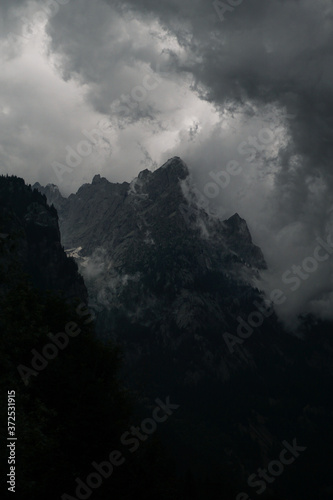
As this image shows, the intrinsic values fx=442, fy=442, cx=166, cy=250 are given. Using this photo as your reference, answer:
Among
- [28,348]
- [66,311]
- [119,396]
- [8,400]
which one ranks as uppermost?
[66,311]

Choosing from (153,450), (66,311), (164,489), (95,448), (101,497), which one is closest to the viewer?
(101,497)

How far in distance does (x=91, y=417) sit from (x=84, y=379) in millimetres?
3976

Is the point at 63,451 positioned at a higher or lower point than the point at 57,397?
lower

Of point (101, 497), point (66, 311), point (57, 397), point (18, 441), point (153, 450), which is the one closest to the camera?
point (18, 441)

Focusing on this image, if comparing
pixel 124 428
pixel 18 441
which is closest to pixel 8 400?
pixel 18 441

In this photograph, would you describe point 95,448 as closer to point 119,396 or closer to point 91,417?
point 91,417

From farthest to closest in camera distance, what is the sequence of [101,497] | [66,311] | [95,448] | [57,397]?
[66,311]
[57,397]
[95,448]
[101,497]

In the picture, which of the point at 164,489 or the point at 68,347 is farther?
the point at 68,347

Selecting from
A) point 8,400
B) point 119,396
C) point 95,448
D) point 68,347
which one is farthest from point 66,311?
point 8,400

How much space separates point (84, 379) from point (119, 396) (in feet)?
29.6

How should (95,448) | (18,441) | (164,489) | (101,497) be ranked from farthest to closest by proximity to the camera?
(164,489), (95,448), (101,497), (18,441)

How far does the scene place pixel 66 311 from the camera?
5559 cm

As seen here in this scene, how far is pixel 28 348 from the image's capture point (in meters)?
39.6

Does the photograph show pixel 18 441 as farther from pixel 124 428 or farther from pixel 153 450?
pixel 153 450
